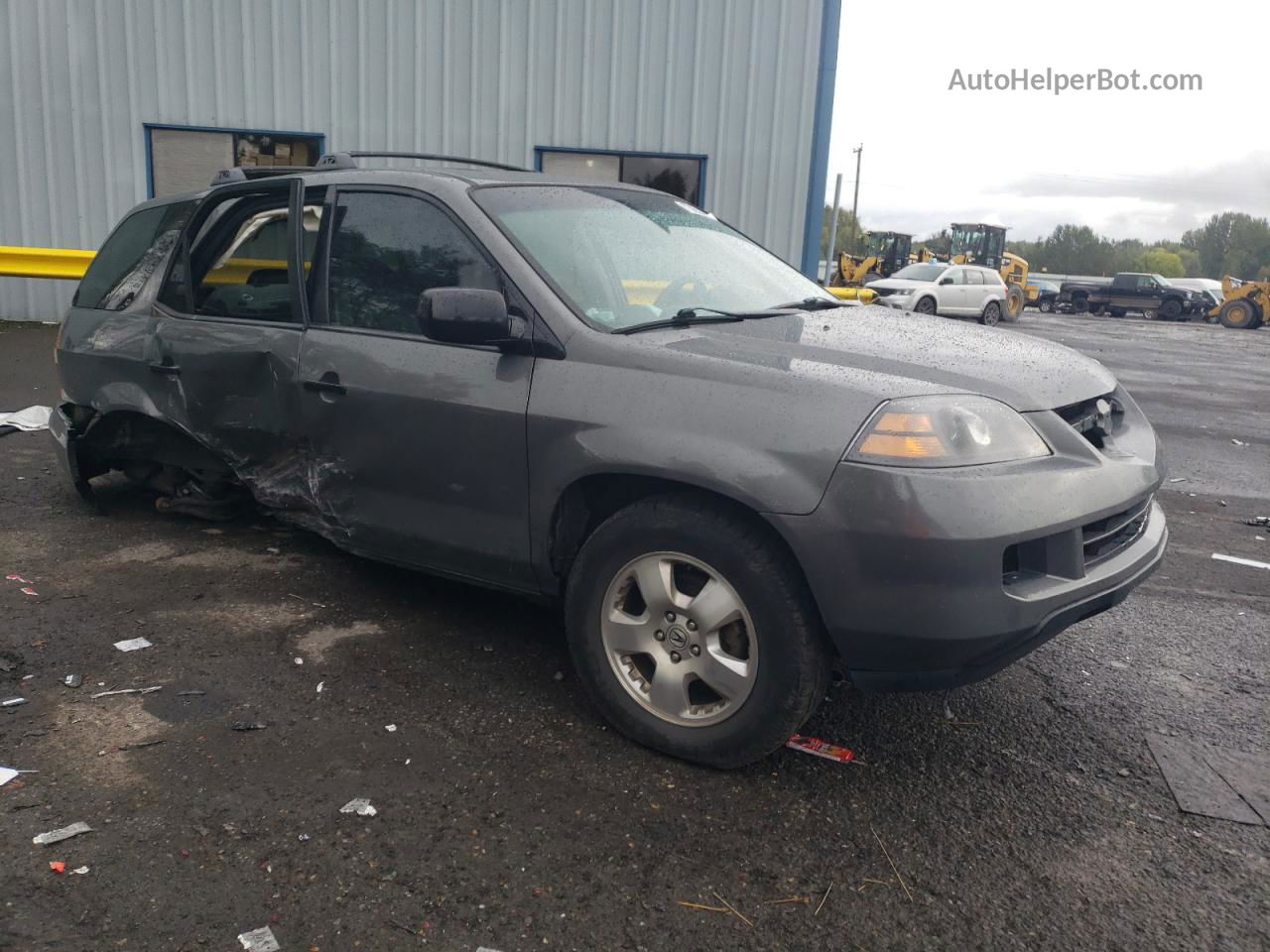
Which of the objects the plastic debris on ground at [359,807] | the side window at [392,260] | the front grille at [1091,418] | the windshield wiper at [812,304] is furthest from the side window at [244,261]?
the front grille at [1091,418]

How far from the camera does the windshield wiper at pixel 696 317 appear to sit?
3.19 metres

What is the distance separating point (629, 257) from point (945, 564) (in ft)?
5.52

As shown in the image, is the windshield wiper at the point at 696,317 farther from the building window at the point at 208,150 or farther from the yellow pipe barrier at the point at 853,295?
the building window at the point at 208,150

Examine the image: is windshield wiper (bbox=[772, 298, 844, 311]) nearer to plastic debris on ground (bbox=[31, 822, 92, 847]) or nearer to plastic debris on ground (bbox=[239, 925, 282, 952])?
plastic debris on ground (bbox=[239, 925, 282, 952])

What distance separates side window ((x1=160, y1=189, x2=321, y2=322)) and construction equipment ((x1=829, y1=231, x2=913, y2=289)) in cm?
3104

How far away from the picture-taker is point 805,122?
1316 cm

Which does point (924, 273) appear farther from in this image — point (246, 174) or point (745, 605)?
point (745, 605)

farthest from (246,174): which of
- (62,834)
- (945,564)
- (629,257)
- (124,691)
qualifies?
(945,564)

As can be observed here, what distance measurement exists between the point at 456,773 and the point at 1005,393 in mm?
1864

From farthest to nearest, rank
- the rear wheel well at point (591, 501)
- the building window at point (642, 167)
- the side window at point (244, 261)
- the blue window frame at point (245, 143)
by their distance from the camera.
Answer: the building window at point (642, 167) < the blue window frame at point (245, 143) < the side window at point (244, 261) < the rear wheel well at point (591, 501)

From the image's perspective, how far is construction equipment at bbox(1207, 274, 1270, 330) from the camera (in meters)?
35.3

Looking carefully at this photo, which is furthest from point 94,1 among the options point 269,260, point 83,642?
point 83,642

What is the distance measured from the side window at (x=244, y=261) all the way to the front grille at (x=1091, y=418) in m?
2.70

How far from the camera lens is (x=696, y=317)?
332 cm
